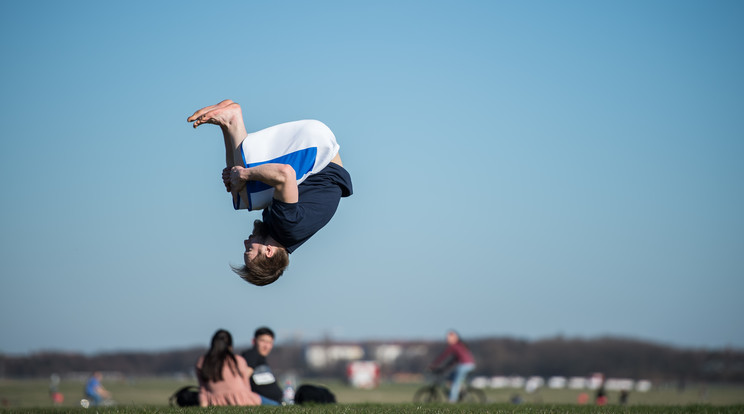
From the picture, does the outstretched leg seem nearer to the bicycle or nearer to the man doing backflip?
the man doing backflip

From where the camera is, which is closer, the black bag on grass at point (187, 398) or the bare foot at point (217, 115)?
the bare foot at point (217, 115)

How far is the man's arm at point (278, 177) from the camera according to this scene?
6.96 meters

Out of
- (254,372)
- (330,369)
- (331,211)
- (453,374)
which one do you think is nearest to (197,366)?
(254,372)

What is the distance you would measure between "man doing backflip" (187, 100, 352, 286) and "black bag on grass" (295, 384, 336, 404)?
4093 mm

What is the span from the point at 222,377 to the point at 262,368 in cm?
143

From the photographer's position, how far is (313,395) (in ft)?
37.2

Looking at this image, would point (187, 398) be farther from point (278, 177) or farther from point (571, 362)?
point (571, 362)

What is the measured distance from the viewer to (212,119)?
755 cm

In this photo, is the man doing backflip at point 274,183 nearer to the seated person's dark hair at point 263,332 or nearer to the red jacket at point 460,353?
the seated person's dark hair at point 263,332

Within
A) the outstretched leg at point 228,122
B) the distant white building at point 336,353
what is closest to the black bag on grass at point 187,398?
the outstretched leg at point 228,122

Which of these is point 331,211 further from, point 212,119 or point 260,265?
point 212,119

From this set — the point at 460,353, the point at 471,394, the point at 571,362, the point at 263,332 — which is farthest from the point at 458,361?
the point at 571,362

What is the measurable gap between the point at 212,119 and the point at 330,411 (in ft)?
10.1

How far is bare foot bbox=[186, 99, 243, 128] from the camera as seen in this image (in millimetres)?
7512
